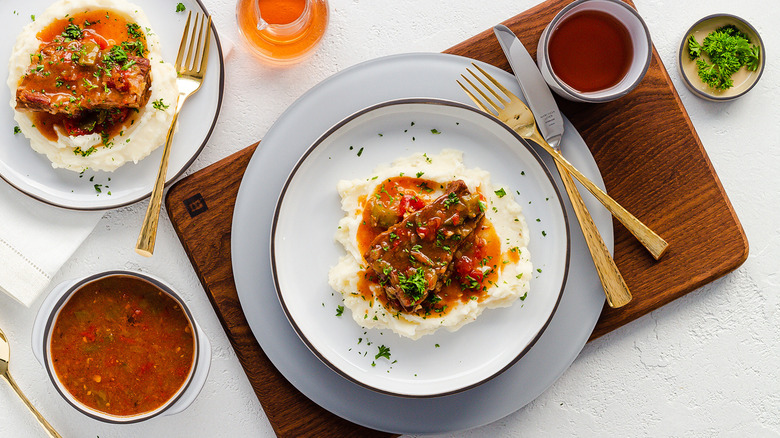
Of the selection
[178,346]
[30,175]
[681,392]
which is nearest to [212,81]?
[30,175]

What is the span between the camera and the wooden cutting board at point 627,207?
15.5 ft

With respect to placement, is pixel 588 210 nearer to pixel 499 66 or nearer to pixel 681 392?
pixel 499 66

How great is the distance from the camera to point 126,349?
4.93 m

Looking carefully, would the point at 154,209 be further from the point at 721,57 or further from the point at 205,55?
the point at 721,57

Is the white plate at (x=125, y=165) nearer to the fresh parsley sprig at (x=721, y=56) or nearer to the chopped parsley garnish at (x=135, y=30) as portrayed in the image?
the chopped parsley garnish at (x=135, y=30)

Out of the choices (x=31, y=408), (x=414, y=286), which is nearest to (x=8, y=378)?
(x=31, y=408)

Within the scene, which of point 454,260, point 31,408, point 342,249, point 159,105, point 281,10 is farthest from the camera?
point 31,408

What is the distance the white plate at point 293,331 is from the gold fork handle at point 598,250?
0.10m

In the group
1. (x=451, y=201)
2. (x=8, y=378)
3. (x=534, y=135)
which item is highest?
(x=534, y=135)

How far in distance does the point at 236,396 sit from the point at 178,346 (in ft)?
2.38

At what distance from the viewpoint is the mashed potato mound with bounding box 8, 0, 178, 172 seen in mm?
4668

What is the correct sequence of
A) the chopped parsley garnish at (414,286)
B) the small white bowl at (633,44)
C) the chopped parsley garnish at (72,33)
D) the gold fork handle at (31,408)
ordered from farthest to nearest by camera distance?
the gold fork handle at (31,408), the chopped parsley garnish at (72,33), the small white bowl at (633,44), the chopped parsley garnish at (414,286)

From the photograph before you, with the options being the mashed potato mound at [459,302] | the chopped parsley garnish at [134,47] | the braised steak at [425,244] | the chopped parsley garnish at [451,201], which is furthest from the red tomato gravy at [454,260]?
the chopped parsley garnish at [134,47]

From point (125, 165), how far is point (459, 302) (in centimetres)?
303
